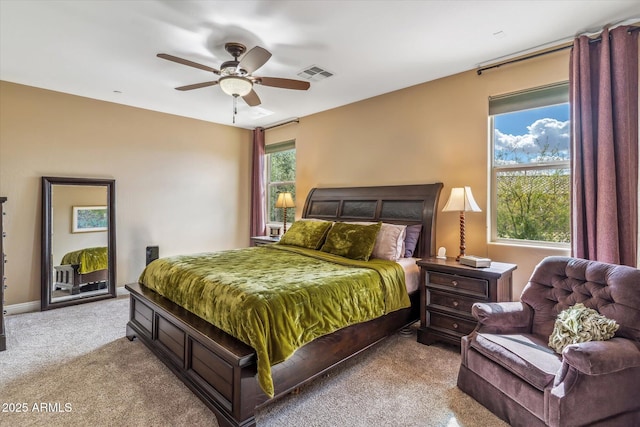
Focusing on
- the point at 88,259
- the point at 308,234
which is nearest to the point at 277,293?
the point at 308,234

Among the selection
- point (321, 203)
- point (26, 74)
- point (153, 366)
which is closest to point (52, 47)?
point (26, 74)

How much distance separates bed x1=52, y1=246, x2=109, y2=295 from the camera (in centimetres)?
419

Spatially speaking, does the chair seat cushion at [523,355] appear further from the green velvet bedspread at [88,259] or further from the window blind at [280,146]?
the green velvet bedspread at [88,259]

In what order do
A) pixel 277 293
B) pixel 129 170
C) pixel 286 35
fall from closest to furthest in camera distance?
pixel 277 293 → pixel 286 35 → pixel 129 170

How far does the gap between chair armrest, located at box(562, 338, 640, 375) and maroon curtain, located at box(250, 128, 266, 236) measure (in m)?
5.04

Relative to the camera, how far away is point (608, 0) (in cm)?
225

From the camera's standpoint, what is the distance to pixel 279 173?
6.02 m

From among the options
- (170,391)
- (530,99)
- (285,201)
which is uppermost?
(530,99)

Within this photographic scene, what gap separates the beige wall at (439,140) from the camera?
312cm

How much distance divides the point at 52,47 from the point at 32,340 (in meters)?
2.84

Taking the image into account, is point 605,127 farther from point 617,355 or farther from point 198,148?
point 198,148

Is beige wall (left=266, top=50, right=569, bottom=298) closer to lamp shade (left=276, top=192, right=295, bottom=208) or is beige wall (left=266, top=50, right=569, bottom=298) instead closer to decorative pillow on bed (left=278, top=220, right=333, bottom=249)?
lamp shade (left=276, top=192, right=295, bottom=208)

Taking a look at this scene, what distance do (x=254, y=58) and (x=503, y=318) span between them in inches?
107

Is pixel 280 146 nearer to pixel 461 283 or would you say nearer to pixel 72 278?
pixel 72 278
